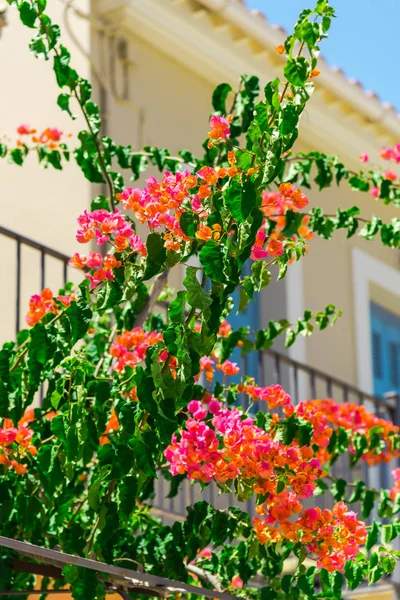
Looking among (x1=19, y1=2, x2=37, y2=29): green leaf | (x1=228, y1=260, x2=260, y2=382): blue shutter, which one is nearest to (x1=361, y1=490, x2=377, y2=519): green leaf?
(x1=19, y1=2, x2=37, y2=29): green leaf

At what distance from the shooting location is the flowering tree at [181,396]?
11.3 ft

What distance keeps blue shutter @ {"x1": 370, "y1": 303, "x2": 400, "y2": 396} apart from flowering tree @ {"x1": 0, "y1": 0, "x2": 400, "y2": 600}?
4.59 metres

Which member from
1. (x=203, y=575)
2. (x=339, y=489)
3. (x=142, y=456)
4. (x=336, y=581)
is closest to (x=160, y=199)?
(x=142, y=456)

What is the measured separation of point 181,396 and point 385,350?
6557 mm

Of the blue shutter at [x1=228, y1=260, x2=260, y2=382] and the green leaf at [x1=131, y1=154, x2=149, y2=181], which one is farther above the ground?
the blue shutter at [x1=228, y1=260, x2=260, y2=382]

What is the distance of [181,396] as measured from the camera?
3445 millimetres

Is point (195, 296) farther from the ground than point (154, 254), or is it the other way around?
point (154, 254)

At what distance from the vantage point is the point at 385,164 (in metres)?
9.65

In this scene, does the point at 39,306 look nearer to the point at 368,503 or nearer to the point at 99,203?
the point at 99,203

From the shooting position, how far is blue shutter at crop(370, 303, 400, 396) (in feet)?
31.7

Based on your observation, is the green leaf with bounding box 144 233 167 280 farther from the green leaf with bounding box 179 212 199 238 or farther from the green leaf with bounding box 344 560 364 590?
the green leaf with bounding box 344 560 364 590

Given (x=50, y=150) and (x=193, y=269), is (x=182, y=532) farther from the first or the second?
(x=50, y=150)

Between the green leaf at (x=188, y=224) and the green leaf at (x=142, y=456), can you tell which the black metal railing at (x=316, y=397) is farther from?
the green leaf at (x=142, y=456)

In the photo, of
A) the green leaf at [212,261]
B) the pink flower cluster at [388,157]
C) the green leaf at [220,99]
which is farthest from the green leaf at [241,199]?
the pink flower cluster at [388,157]
